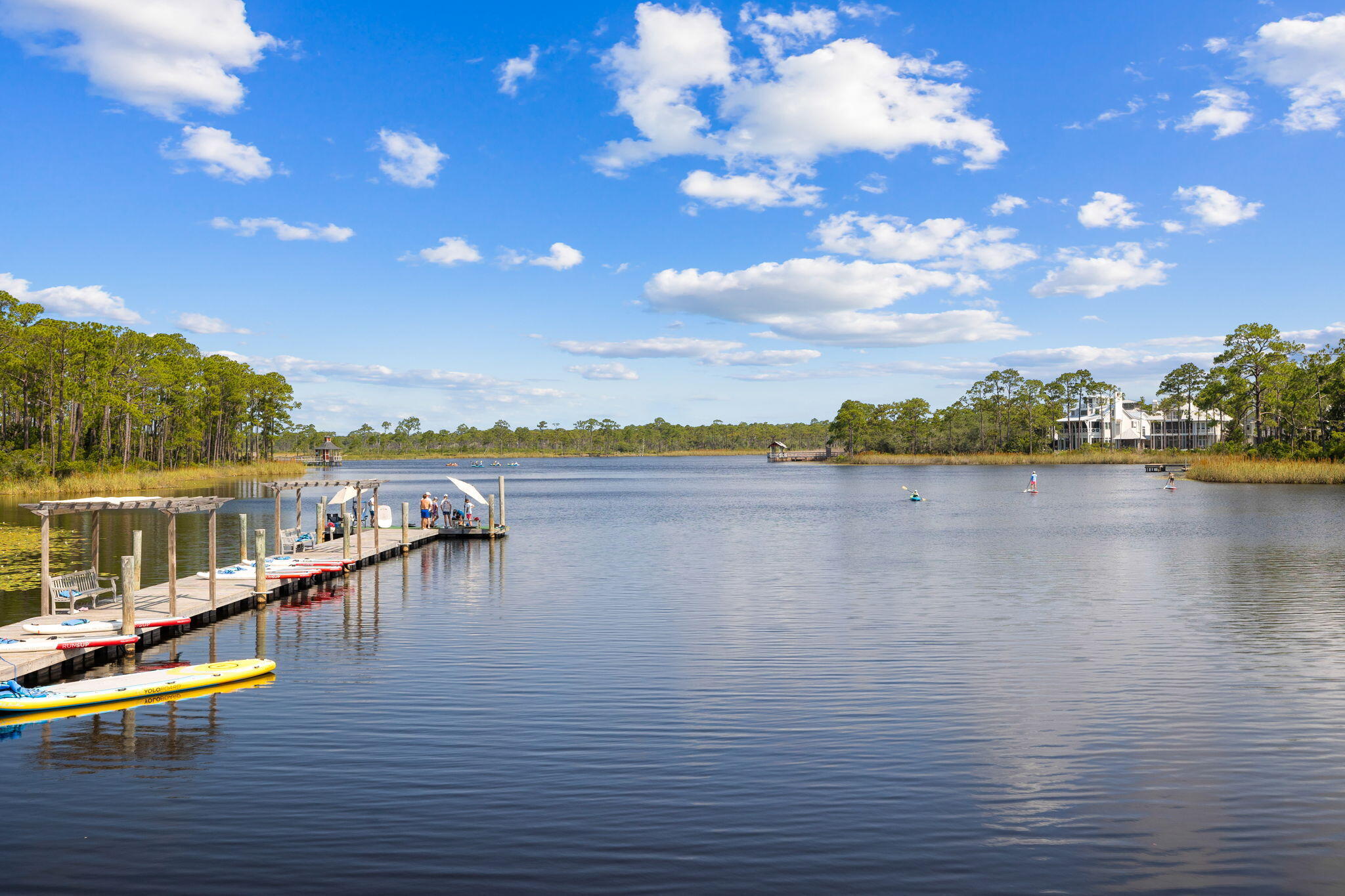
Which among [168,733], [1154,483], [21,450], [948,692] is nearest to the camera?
[168,733]

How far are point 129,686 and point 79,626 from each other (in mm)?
4562

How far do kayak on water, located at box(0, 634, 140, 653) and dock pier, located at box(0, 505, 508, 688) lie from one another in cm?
12

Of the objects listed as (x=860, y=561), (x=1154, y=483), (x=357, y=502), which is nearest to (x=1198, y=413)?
(x=1154, y=483)

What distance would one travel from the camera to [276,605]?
29.3m

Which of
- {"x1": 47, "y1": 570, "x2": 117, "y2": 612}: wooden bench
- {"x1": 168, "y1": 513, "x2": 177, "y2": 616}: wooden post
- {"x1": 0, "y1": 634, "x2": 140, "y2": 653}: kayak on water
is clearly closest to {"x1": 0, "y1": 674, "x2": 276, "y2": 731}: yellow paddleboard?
{"x1": 0, "y1": 634, "x2": 140, "y2": 653}: kayak on water

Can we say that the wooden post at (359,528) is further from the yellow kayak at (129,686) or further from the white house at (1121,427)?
the white house at (1121,427)

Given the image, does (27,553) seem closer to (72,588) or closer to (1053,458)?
(72,588)

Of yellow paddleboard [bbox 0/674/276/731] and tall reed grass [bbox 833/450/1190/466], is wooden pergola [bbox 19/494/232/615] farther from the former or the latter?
tall reed grass [bbox 833/450/1190/466]

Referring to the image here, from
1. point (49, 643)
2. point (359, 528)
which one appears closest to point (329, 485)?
point (359, 528)

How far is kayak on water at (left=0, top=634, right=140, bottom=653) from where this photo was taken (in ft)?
61.5

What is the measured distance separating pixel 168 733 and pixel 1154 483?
109331mm

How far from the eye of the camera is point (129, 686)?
679 inches

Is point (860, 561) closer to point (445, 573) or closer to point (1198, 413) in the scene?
point (445, 573)

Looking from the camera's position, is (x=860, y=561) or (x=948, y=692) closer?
(x=948, y=692)
